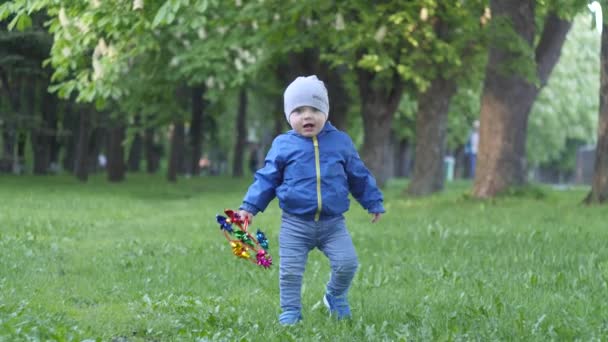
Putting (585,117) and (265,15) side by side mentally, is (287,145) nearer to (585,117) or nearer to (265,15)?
(265,15)

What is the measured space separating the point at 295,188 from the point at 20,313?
73.2 inches

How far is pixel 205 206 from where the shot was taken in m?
24.7

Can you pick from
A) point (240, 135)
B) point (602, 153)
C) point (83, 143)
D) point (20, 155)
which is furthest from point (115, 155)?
point (602, 153)

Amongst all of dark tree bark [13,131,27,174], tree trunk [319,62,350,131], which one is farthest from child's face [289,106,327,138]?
dark tree bark [13,131,27,174]

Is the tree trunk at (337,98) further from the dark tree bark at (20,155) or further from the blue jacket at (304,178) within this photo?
the blue jacket at (304,178)

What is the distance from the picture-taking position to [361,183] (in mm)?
7176

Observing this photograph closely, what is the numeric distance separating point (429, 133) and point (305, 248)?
67.0ft

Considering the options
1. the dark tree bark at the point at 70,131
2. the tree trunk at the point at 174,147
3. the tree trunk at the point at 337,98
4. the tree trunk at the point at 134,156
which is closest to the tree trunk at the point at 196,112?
the tree trunk at the point at 174,147

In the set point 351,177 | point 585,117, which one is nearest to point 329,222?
point 351,177

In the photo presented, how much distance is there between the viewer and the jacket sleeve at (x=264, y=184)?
6.94 meters

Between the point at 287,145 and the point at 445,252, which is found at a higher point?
the point at 287,145

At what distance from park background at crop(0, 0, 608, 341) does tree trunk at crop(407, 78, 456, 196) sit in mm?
50

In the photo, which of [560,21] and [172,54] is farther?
[172,54]

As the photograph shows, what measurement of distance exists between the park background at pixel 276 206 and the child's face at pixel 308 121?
4.00 ft
